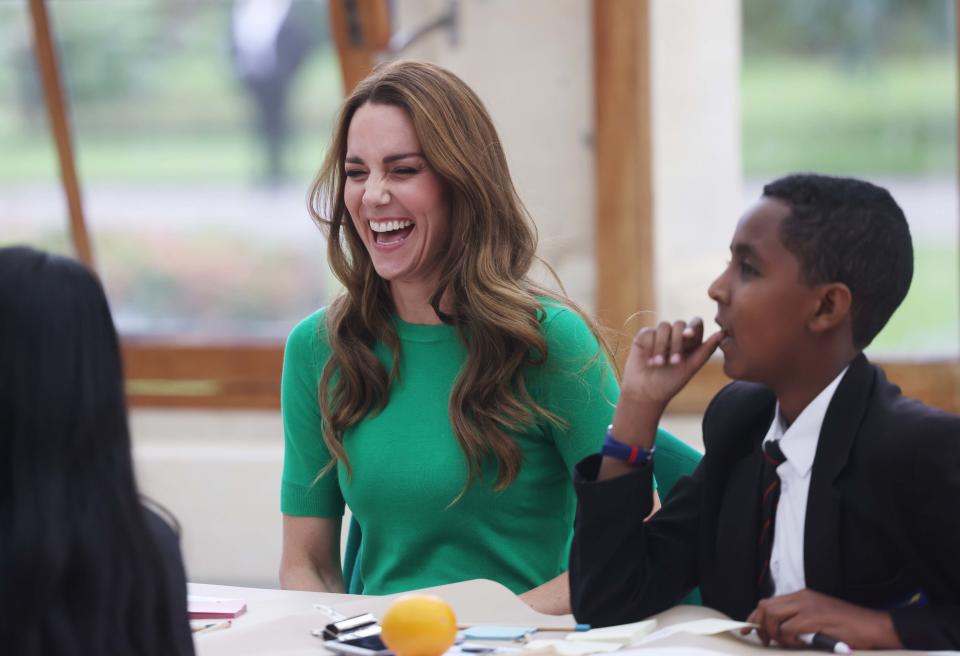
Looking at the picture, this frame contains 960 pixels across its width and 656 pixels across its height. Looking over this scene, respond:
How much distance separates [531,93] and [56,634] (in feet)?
9.51

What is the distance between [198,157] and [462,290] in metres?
2.65

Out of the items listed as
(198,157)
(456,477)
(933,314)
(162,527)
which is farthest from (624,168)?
(162,527)

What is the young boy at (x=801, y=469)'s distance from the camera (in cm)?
139

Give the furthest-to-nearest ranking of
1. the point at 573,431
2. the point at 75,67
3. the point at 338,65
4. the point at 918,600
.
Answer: the point at 75,67 → the point at 338,65 → the point at 573,431 → the point at 918,600

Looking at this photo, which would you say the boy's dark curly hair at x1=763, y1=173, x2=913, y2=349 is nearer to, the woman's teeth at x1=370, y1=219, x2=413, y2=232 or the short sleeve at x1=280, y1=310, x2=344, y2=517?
the woman's teeth at x1=370, y1=219, x2=413, y2=232

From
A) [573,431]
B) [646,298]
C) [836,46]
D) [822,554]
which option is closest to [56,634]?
[822,554]

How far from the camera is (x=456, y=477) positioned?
2.05m

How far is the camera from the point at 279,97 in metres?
4.45

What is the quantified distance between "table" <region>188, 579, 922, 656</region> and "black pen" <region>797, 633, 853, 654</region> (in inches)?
0.6

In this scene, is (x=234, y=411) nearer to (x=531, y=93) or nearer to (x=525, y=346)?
(x=531, y=93)

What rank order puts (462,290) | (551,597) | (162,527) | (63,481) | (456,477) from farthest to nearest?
1. (462,290)
2. (456,477)
3. (551,597)
4. (162,527)
5. (63,481)

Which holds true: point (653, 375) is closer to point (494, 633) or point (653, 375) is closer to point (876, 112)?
point (494, 633)

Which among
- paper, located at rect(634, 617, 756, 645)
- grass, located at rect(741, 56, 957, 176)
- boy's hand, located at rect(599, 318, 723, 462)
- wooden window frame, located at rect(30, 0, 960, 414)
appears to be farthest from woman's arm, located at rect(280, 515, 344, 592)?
grass, located at rect(741, 56, 957, 176)

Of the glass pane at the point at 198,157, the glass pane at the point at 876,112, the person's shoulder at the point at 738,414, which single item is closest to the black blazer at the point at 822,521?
the person's shoulder at the point at 738,414
